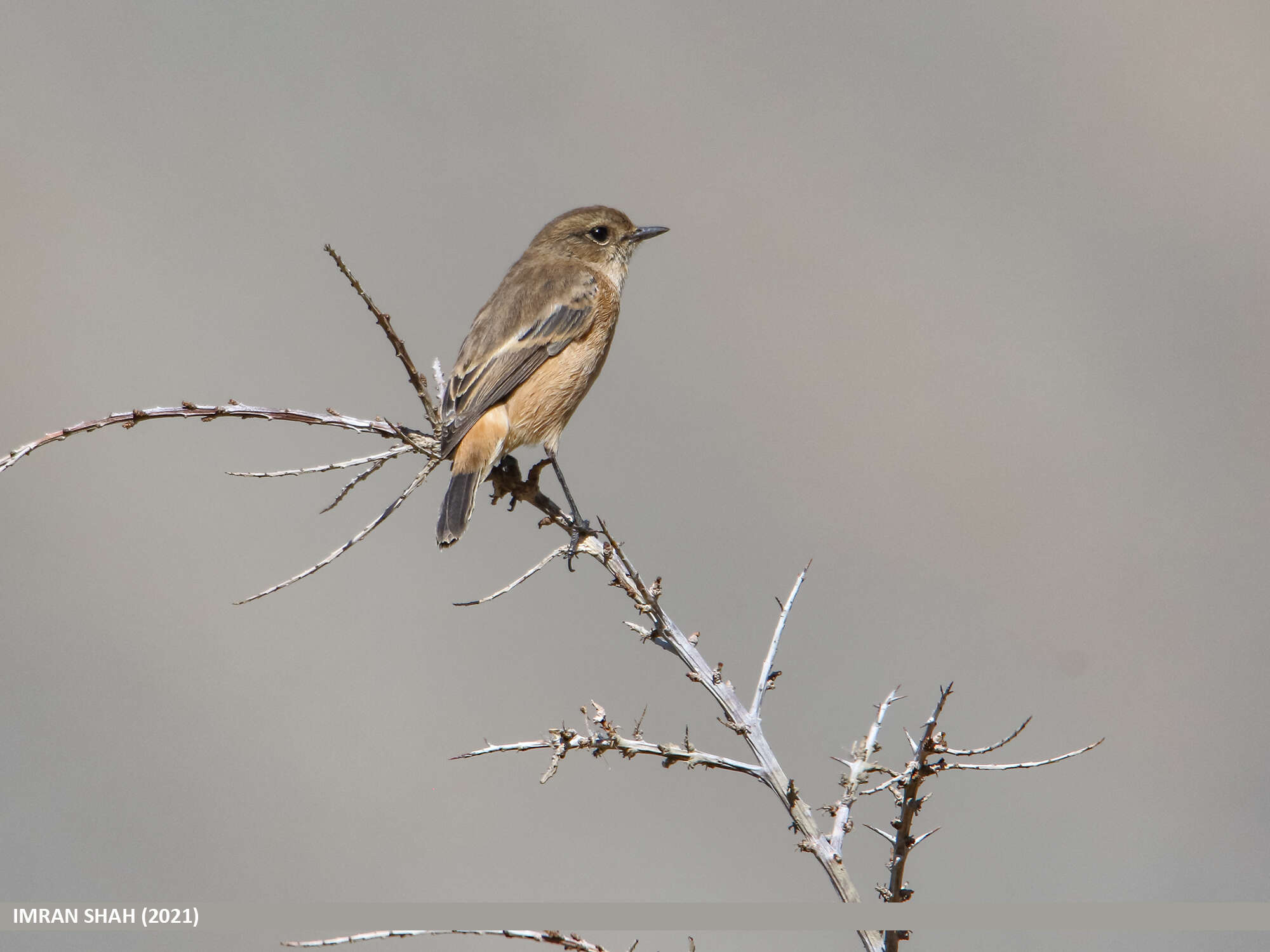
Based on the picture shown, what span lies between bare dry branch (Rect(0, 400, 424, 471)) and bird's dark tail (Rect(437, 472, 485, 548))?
0.56m

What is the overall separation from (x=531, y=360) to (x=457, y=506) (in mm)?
884

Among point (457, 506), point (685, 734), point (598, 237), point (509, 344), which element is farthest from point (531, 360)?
point (685, 734)

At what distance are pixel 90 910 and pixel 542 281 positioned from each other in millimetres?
2886

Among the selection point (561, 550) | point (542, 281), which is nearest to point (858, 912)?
point (561, 550)

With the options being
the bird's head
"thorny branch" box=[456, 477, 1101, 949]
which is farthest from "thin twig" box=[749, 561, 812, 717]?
the bird's head

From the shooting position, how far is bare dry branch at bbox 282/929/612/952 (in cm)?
185

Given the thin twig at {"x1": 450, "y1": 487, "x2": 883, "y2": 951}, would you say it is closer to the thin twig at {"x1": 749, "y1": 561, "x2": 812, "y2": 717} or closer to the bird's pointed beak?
the thin twig at {"x1": 749, "y1": 561, "x2": 812, "y2": 717}

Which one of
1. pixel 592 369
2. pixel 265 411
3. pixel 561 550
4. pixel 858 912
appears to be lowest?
pixel 858 912

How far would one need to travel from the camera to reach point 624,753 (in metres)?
2.23

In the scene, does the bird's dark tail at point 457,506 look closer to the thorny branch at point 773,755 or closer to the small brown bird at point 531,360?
the small brown bird at point 531,360

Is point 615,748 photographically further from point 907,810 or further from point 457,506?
point 457,506

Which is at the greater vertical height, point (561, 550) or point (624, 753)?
point (561, 550)

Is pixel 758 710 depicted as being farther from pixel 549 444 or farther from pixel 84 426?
pixel 549 444

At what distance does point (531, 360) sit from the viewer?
167 inches
